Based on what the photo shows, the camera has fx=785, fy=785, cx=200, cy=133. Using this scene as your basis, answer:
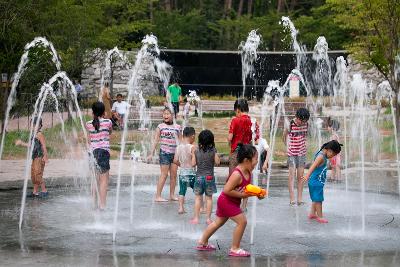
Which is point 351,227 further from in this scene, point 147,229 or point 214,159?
point 147,229

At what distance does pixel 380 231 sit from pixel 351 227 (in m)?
0.39

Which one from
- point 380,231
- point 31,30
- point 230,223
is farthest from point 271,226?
point 31,30

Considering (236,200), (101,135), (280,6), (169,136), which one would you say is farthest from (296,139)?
(280,6)

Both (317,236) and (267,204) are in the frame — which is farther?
(267,204)

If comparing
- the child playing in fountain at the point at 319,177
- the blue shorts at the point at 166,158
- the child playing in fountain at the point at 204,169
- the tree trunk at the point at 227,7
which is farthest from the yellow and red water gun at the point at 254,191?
the tree trunk at the point at 227,7

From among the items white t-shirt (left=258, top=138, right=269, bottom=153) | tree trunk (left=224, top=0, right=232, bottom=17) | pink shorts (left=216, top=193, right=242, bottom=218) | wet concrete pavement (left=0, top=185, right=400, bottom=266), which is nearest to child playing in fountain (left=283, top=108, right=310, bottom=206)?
wet concrete pavement (left=0, top=185, right=400, bottom=266)

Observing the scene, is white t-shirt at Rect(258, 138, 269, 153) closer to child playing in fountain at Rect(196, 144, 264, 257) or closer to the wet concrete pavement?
the wet concrete pavement

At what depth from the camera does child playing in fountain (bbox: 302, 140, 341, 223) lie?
1044 cm

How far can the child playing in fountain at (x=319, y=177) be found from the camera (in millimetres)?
10438

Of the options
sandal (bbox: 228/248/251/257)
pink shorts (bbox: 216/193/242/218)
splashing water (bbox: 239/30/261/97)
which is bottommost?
sandal (bbox: 228/248/251/257)

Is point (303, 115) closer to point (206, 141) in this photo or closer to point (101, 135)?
point (206, 141)

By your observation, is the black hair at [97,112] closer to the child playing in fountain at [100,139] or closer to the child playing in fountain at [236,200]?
the child playing in fountain at [100,139]

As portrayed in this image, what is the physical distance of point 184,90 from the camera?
Result: 39.0 metres

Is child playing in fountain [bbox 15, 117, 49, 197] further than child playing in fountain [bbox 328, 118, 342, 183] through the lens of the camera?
No
